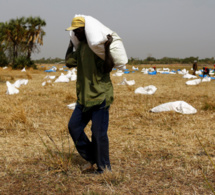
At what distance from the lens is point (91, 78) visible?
2.52 m

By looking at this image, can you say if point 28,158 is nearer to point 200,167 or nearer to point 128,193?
point 128,193

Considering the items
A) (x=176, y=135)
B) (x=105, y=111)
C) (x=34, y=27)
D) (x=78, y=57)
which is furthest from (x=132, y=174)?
(x=34, y=27)

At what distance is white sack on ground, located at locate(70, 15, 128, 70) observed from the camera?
7.72ft

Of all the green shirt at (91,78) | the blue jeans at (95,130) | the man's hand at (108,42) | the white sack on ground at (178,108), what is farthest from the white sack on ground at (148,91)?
the man's hand at (108,42)

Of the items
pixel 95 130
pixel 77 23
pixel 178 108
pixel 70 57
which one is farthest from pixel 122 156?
pixel 178 108

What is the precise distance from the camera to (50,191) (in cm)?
244

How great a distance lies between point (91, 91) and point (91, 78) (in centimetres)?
11

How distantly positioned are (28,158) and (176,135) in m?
2.18

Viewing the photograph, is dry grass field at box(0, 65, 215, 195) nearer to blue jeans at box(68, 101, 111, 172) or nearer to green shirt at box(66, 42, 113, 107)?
blue jeans at box(68, 101, 111, 172)

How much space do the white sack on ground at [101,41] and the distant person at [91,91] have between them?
1.8 inches

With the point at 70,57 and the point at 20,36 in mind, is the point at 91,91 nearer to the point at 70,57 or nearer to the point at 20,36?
the point at 70,57

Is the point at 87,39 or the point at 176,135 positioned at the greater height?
the point at 87,39

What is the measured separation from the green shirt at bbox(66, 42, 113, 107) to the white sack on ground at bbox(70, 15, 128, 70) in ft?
0.31

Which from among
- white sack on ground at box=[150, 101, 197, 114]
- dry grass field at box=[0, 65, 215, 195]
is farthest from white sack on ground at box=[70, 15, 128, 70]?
white sack on ground at box=[150, 101, 197, 114]
